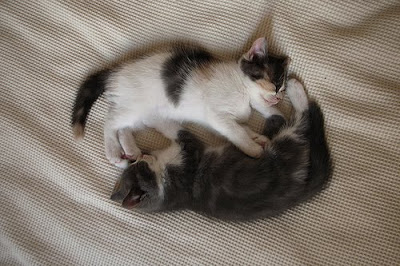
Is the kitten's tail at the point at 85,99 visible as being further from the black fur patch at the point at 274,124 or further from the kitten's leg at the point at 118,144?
the black fur patch at the point at 274,124

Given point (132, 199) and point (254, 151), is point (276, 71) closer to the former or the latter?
point (254, 151)

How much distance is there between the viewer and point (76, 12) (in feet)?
5.12

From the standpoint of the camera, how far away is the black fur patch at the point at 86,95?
1517mm

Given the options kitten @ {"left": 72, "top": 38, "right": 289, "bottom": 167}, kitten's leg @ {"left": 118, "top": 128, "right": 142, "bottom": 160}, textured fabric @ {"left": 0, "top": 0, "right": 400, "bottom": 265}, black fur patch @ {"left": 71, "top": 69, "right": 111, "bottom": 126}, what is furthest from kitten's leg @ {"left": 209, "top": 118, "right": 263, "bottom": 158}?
black fur patch @ {"left": 71, "top": 69, "right": 111, "bottom": 126}

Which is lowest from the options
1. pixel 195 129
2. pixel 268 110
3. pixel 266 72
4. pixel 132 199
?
pixel 132 199

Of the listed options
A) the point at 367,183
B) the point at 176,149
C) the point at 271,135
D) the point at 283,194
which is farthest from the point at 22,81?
the point at 367,183

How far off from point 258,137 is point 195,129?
27cm

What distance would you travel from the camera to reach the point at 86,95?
4.97 feet

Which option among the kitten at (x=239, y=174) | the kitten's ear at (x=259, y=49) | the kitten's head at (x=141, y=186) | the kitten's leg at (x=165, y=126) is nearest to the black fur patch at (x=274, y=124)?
the kitten at (x=239, y=174)

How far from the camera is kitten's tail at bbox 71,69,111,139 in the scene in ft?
4.97

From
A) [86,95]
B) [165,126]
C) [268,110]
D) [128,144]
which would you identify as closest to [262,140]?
[268,110]

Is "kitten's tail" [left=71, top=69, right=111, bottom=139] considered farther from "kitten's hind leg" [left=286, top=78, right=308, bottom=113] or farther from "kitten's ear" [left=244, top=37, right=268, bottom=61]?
"kitten's hind leg" [left=286, top=78, right=308, bottom=113]

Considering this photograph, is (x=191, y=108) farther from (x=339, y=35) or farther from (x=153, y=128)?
(x=339, y=35)

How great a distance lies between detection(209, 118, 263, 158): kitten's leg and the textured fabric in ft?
0.38
